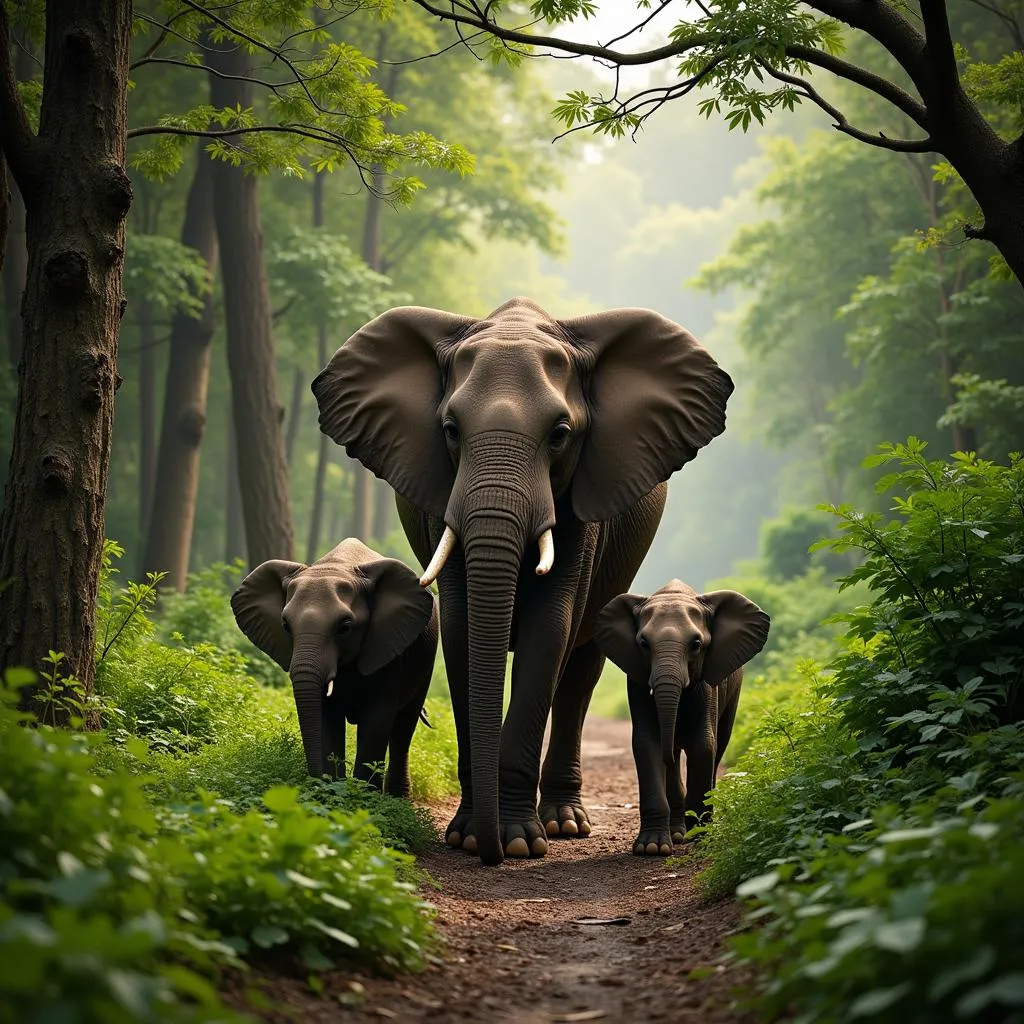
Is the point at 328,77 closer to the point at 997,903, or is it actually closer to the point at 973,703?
the point at 973,703

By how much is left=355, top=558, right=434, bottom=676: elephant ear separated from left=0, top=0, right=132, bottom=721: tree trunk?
2.18 m

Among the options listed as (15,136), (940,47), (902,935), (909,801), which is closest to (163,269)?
(15,136)

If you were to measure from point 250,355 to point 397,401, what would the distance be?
987cm

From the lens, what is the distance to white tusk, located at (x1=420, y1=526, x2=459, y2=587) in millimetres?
8281

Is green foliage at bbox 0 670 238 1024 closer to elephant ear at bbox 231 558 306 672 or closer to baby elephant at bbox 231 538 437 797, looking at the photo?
baby elephant at bbox 231 538 437 797

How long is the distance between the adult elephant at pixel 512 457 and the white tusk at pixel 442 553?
0.5 inches

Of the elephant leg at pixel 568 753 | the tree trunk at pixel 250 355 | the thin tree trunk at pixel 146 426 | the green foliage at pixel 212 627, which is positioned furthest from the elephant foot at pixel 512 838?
the thin tree trunk at pixel 146 426

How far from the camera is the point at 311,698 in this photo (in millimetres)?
8672

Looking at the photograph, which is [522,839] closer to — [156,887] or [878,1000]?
[156,887]

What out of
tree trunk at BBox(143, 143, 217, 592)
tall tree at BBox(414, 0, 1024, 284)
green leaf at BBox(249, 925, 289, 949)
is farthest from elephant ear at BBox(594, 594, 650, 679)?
tree trunk at BBox(143, 143, 217, 592)

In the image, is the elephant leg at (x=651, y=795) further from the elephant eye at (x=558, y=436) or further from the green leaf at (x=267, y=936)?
the green leaf at (x=267, y=936)

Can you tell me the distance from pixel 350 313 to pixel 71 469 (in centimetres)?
1627

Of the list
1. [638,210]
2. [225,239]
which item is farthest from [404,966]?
[638,210]

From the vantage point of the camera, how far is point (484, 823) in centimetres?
805
